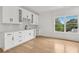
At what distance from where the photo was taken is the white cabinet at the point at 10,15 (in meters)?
2.45

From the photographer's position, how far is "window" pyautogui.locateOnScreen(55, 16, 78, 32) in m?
2.43

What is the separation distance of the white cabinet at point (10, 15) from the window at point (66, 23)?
43.2 inches

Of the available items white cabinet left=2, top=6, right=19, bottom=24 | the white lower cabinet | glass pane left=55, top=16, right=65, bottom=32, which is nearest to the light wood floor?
the white lower cabinet

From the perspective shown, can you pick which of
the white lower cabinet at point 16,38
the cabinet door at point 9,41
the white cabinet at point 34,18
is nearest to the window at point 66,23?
the white cabinet at point 34,18

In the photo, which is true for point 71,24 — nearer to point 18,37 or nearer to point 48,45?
point 48,45

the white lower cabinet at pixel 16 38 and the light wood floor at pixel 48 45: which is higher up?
the white lower cabinet at pixel 16 38

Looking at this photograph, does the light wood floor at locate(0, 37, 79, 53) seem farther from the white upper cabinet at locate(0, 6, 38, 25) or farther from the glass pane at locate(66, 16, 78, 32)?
the white upper cabinet at locate(0, 6, 38, 25)

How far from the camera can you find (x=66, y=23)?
2.48 m

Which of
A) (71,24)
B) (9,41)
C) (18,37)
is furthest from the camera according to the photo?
(18,37)

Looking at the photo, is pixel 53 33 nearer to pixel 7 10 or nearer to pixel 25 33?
pixel 25 33

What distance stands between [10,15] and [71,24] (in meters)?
1.65

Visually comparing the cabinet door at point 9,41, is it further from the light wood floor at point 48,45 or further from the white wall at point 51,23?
the white wall at point 51,23

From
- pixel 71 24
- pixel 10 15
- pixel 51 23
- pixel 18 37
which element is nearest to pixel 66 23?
pixel 71 24
